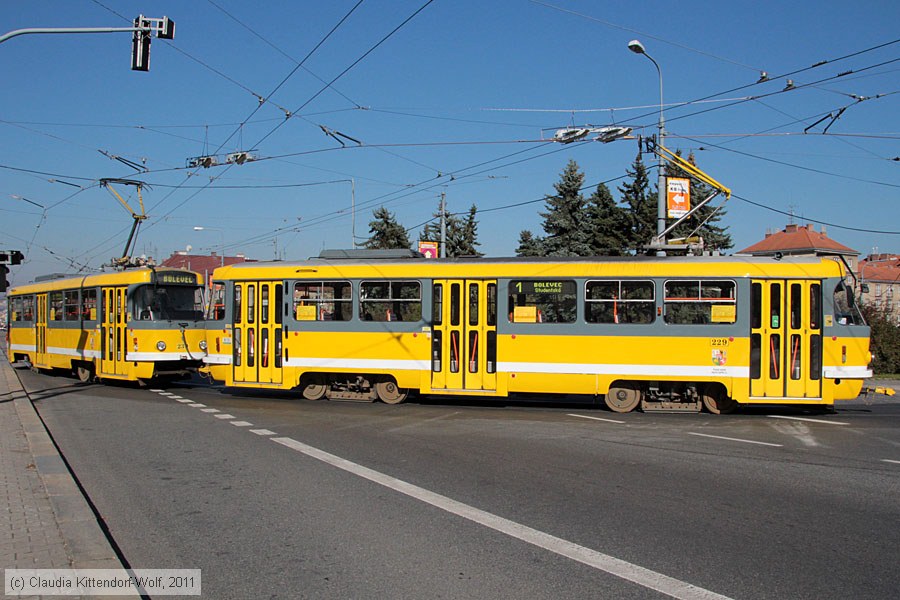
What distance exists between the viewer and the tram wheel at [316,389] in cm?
1673

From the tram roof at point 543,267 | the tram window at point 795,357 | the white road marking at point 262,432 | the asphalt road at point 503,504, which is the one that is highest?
the tram roof at point 543,267

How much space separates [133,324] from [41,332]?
8110 millimetres

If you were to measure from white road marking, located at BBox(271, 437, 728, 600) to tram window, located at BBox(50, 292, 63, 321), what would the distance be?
18650mm

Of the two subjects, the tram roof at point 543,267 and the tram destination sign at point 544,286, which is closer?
the tram roof at point 543,267

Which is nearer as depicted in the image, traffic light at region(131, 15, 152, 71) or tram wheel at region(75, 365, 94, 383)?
traffic light at region(131, 15, 152, 71)

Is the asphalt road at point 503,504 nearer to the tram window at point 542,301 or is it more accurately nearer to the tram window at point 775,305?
the tram window at point 775,305

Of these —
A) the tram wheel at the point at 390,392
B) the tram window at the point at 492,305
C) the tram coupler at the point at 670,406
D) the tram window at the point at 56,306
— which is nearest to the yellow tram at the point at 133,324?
the tram window at the point at 56,306

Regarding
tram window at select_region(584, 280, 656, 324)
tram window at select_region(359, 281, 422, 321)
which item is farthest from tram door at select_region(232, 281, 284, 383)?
tram window at select_region(584, 280, 656, 324)

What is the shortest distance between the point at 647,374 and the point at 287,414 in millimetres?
6883

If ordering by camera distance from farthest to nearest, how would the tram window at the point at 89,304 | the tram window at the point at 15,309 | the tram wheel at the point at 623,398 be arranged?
1. the tram window at the point at 15,309
2. the tram window at the point at 89,304
3. the tram wheel at the point at 623,398

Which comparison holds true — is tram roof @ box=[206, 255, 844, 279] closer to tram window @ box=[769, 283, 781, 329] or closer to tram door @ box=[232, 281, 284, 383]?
tram window @ box=[769, 283, 781, 329]

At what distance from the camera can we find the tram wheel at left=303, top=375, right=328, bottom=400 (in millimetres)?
16734

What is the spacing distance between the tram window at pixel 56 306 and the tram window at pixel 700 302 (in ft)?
62.9

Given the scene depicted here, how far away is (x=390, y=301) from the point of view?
626 inches
